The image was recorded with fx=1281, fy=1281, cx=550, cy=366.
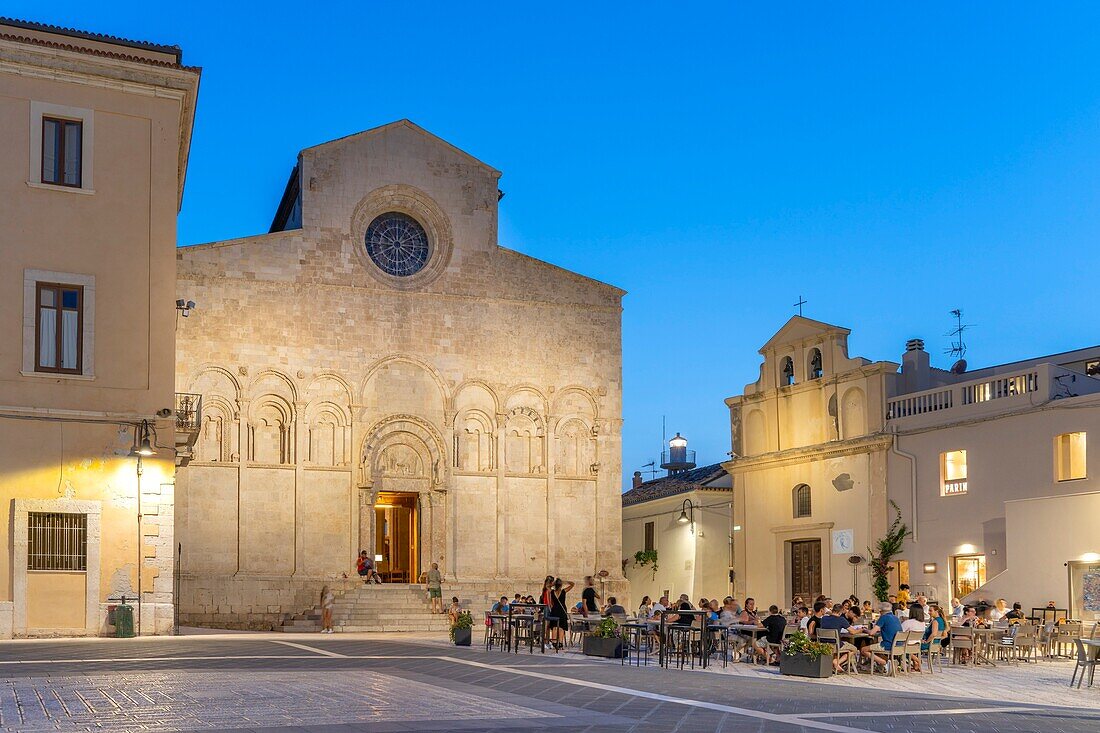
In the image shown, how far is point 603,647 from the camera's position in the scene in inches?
851

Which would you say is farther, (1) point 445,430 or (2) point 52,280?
(1) point 445,430

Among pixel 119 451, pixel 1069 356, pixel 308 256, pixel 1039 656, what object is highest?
pixel 308 256

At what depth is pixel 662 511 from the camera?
47062mm

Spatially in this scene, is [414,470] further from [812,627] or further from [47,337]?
[812,627]

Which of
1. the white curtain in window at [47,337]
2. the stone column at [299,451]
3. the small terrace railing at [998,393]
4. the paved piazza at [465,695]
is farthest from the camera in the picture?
the stone column at [299,451]

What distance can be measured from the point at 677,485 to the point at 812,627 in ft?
93.3

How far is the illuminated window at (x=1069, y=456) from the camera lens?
1094 inches

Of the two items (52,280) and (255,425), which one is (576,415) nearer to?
(255,425)

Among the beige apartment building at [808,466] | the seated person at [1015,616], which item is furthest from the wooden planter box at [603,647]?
the beige apartment building at [808,466]

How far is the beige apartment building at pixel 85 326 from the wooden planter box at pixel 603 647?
8.36 m

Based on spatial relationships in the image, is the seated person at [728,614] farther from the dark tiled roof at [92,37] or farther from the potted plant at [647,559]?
the potted plant at [647,559]

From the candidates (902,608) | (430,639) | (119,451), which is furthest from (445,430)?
(902,608)

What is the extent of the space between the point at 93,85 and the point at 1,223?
3215 millimetres

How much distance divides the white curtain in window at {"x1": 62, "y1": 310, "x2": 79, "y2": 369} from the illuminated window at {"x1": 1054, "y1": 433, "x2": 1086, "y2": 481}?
2066cm
